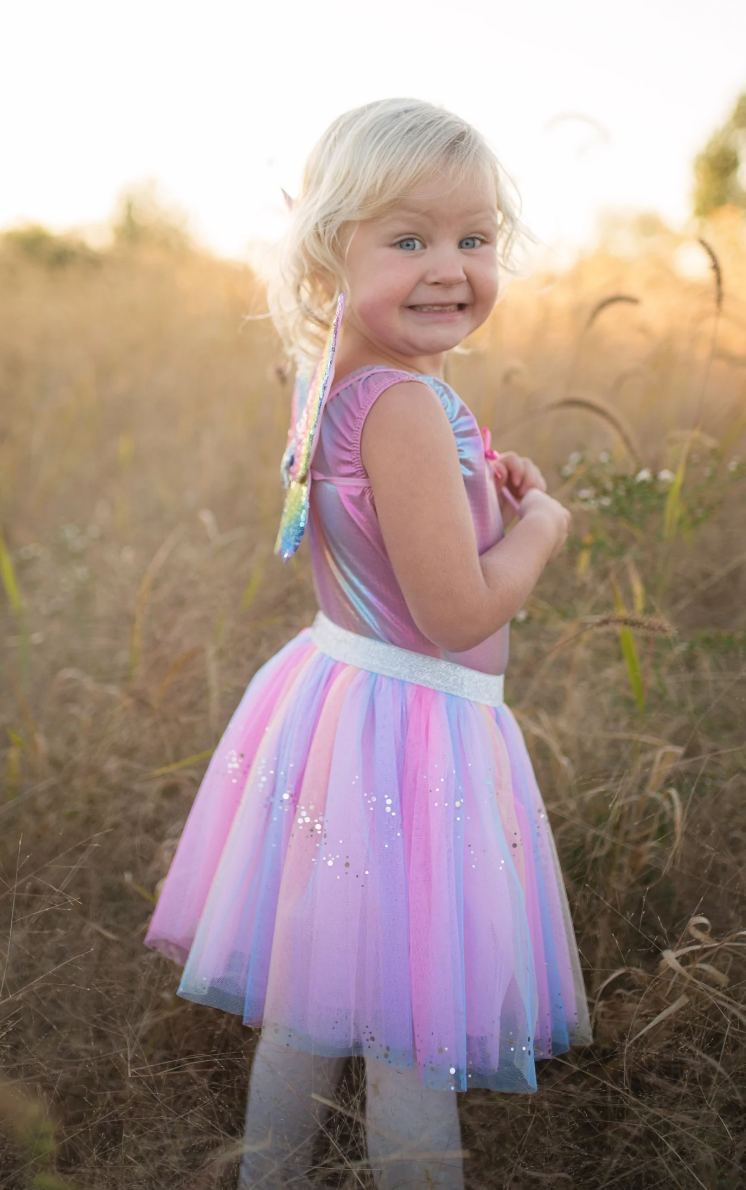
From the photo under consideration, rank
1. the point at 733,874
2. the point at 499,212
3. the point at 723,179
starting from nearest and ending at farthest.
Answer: the point at 499,212
the point at 733,874
the point at 723,179

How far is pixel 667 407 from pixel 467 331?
1.79 metres

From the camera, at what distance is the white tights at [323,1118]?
0.98m

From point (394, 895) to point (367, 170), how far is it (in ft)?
2.77

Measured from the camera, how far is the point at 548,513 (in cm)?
113

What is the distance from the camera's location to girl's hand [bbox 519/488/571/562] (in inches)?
43.6

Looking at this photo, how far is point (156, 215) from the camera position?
27.1 feet

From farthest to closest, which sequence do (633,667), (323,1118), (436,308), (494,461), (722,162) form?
(722,162), (633,667), (494,461), (323,1118), (436,308)

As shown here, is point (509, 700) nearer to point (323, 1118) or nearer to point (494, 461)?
point (494, 461)

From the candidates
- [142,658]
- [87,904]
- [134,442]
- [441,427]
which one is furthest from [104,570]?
[441,427]

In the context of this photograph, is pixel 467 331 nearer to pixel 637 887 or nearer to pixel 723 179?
pixel 637 887

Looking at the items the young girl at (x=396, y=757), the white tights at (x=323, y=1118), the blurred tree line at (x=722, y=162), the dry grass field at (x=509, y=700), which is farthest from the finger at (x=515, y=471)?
the blurred tree line at (x=722, y=162)

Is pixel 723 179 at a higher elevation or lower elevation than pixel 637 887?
higher

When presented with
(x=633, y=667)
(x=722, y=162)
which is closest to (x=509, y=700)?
(x=633, y=667)

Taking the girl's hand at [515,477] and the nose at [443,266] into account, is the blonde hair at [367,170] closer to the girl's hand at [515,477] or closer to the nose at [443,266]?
the nose at [443,266]
